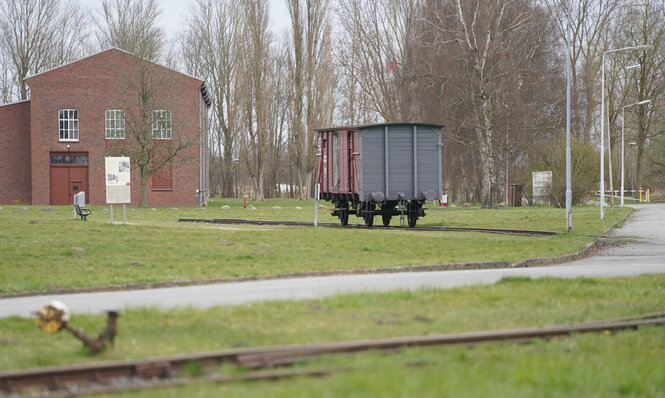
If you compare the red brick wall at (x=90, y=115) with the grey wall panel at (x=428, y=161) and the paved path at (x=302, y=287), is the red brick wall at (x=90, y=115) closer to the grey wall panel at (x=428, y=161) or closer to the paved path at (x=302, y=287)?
the grey wall panel at (x=428, y=161)

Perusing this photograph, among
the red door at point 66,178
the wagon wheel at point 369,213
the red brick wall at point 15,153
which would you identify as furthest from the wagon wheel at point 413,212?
the red brick wall at point 15,153

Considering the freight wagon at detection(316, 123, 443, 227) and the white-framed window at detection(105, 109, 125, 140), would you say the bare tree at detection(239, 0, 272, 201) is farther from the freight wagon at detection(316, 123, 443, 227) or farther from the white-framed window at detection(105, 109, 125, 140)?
the freight wagon at detection(316, 123, 443, 227)

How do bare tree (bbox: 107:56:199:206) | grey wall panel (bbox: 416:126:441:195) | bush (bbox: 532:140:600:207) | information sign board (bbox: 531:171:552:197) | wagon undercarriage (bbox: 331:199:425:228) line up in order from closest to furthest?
grey wall panel (bbox: 416:126:441:195) < wagon undercarriage (bbox: 331:199:425:228) < bush (bbox: 532:140:600:207) < bare tree (bbox: 107:56:199:206) < information sign board (bbox: 531:171:552:197)

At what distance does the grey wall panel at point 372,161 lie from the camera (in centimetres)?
2922

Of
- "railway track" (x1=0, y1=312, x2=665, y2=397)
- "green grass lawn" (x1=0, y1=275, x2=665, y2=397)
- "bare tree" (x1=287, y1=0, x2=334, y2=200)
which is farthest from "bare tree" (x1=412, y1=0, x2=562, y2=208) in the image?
"railway track" (x1=0, y1=312, x2=665, y2=397)

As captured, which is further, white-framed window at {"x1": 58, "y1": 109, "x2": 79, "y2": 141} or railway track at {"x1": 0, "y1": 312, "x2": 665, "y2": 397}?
white-framed window at {"x1": 58, "y1": 109, "x2": 79, "y2": 141}

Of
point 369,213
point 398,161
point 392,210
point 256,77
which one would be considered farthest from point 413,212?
point 256,77

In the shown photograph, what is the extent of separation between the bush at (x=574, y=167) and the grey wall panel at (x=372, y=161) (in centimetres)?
2479

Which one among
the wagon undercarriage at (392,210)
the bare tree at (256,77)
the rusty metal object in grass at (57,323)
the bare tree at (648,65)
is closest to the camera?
the rusty metal object in grass at (57,323)

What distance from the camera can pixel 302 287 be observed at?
1297 centimetres

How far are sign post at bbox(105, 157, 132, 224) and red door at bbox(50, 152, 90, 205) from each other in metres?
29.5

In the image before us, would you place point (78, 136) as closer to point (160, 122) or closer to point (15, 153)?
point (15, 153)

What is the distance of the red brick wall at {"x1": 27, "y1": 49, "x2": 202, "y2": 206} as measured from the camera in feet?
185

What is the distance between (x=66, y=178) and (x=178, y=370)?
53.4m
